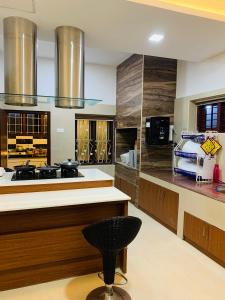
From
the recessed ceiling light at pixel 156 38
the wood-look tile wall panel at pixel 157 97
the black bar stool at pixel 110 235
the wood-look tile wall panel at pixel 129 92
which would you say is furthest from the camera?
the wood-look tile wall panel at pixel 129 92

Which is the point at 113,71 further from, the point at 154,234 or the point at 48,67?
the point at 154,234

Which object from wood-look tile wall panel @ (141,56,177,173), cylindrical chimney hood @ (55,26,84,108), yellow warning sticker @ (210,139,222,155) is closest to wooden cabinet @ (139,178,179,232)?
wood-look tile wall panel @ (141,56,177,173)

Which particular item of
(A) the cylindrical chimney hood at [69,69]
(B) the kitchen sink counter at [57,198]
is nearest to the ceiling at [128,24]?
(A) the cylindrical chimney hood at [69,69]

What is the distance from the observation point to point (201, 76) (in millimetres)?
3723

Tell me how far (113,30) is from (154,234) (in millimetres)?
2686

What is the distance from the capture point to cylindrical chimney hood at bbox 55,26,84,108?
2.71 meters

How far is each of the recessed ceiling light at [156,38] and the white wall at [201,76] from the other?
1.06m

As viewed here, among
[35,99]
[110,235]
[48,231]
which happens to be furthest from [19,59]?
[110,235]

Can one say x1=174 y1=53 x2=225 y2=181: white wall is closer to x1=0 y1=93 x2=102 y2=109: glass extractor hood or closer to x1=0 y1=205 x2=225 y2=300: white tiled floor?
x1=0 y1=205 x2=225 y2=300: white tiled floor

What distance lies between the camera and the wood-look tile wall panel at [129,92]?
4230mm

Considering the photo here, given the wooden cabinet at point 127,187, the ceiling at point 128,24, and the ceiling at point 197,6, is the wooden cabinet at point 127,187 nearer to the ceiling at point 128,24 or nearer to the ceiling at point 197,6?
the ceiling at point 128,24

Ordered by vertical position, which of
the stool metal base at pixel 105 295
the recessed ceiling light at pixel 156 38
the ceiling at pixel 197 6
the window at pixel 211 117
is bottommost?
the stool metal base at pixel 105 295

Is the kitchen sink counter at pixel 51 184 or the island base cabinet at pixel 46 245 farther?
the kitchen sink counter at pixel 51 184

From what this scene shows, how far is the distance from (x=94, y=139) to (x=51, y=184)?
315cm
